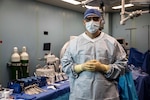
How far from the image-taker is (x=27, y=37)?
4418mm

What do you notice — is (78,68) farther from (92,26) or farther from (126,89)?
(126,89)

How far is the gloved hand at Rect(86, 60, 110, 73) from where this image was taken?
174 centimetres

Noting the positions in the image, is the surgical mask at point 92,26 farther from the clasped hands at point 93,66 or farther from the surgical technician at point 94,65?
the clasped hands at point 93,66

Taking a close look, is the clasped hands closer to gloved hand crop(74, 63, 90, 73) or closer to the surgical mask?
gloved hand crop(74, 63, 90, 73)

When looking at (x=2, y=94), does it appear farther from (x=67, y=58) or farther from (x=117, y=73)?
(x=117, y=73)

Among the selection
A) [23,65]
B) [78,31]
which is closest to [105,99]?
[23,65]

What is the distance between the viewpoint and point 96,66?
1.74 meters

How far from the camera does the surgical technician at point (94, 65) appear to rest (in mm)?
1804

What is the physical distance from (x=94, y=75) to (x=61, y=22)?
12.8 ft

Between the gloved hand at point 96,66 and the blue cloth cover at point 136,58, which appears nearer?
the gloved hand at point 96,66

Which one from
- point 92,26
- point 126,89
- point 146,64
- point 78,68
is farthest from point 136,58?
point 78,68

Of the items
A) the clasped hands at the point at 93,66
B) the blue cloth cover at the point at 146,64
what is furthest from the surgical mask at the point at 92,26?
the blue cloth cover at the point at 146,64

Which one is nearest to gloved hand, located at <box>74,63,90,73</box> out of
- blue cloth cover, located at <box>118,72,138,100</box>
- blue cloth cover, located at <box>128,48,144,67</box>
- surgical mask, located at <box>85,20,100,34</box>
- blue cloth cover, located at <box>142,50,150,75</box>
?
surgical mask, located at <box>85,20,100,34</box>

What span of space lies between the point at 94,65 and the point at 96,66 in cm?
2
